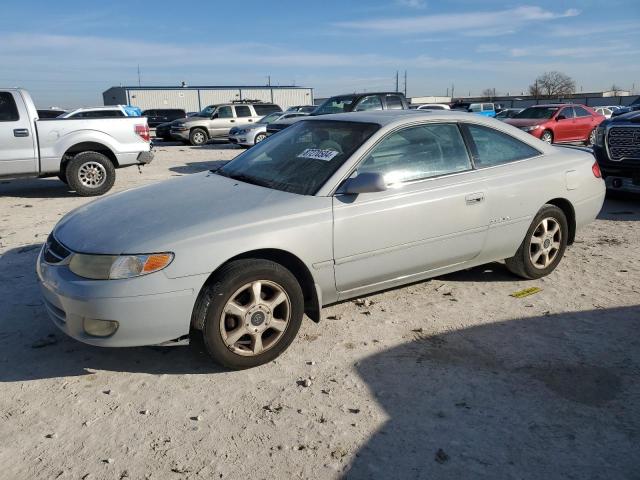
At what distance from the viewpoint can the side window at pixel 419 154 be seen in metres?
3.87

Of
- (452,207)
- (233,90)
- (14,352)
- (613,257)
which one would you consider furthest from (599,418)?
(233,90)

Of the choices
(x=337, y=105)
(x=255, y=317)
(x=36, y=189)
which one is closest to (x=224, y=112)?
(x=337, y=105)

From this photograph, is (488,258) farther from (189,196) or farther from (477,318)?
(189,196)

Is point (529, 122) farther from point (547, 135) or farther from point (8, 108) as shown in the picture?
point (8, 108)

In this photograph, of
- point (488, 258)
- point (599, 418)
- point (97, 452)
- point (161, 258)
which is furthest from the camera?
point (488, 258)

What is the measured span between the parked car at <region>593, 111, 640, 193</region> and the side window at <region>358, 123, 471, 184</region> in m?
4.89

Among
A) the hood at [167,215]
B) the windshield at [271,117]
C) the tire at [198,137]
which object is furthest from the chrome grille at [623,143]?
the tire at [198,137]

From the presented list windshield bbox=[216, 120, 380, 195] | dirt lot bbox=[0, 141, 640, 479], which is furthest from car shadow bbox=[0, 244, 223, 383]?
windshield bbox=[216, 120, 380, 195]

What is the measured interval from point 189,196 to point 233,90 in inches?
1986

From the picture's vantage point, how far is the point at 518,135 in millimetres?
4680

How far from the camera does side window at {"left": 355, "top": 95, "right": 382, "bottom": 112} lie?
13297 mm

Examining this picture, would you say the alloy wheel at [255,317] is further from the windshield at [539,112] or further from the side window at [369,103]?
the windshield at [539,112]

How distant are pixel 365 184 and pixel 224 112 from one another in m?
20.6

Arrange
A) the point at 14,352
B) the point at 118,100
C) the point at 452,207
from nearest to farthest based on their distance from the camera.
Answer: the point at 14,352, the point at 452,207, the point at 118,100
